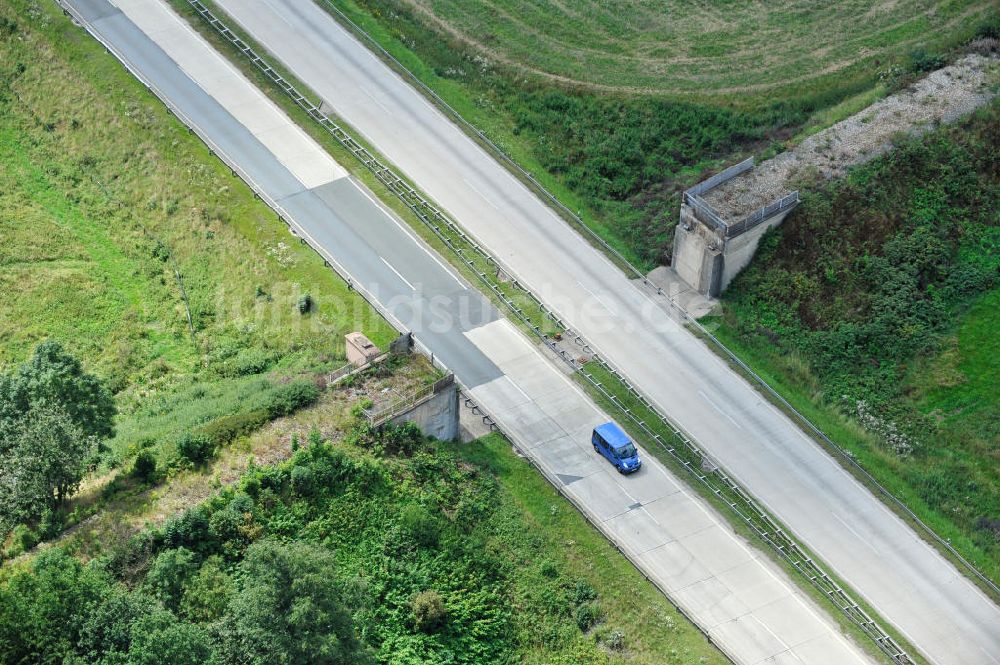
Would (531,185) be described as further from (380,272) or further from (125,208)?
(125,208)

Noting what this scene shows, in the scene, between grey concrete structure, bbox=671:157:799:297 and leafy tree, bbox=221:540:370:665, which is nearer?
leafy tree, bbox=221:540:370:665

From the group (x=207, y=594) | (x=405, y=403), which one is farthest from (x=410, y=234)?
(x=207, y=594)

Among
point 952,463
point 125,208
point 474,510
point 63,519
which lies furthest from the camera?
point 125,208

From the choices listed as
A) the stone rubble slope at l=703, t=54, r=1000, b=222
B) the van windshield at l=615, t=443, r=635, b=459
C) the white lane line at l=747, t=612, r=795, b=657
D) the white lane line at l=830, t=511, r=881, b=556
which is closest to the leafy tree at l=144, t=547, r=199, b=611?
the van windshield at l=615, t=443, r=635, b=459

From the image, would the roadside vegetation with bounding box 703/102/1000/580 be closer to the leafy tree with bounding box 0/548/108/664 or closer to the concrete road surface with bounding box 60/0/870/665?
the concrete road surface with bounding box 60/0/870/665

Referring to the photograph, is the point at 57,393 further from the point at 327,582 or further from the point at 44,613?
the point at 327,582

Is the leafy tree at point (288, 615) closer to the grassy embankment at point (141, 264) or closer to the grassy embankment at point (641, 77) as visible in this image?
the grassy embankment at point (141, 264)

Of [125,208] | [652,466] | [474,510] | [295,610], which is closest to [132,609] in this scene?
[295,610]
